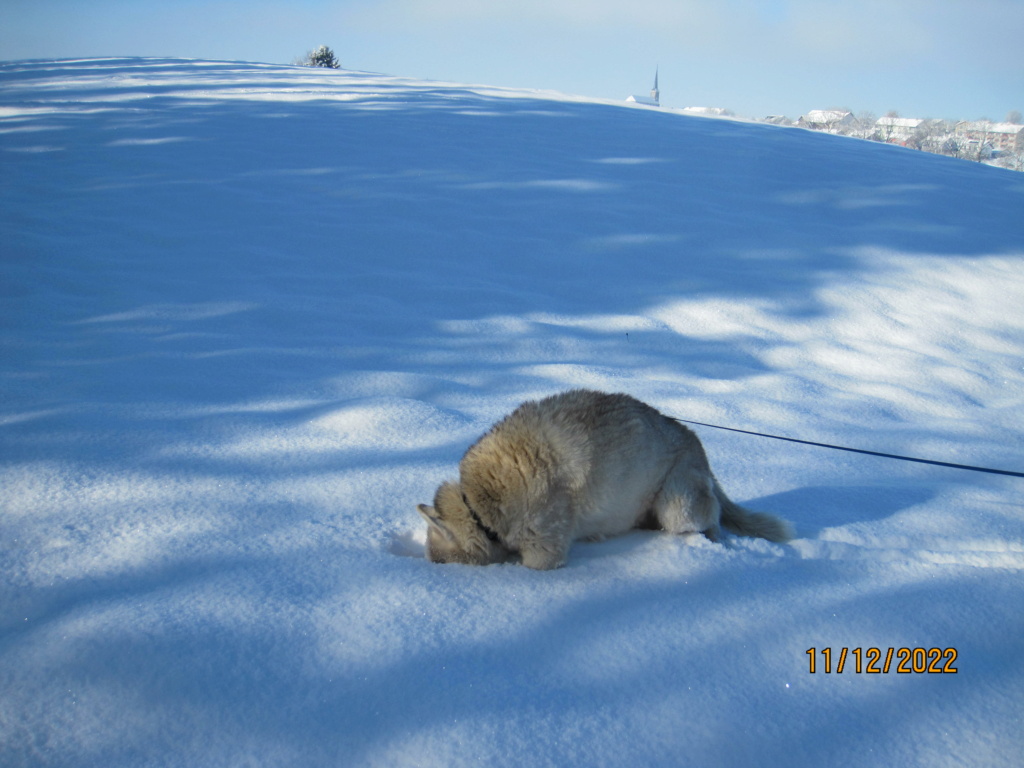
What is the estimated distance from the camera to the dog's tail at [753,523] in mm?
3163

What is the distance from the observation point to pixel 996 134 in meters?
18.2

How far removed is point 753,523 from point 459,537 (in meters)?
1.40

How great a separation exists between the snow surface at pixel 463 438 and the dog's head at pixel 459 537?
145 millimetres

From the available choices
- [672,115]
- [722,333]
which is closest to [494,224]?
[722,333]

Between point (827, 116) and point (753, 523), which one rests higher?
point (827, 116)

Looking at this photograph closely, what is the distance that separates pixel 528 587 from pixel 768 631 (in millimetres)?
900

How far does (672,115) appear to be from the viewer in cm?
1623

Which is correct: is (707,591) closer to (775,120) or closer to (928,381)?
(928,381)

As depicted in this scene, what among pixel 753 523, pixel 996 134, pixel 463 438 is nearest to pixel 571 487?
pixel 753 523

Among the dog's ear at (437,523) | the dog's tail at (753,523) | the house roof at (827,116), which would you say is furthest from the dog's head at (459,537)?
the house roof at (827,116)
